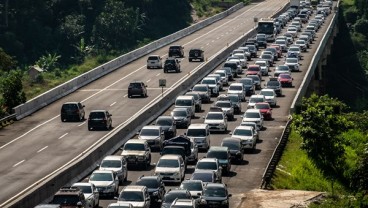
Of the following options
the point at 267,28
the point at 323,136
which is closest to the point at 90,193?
the point at 323,136

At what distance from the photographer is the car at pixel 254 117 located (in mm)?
74875

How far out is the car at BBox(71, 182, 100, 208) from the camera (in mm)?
49000

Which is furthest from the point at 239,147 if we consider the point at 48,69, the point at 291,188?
the point at 48,69

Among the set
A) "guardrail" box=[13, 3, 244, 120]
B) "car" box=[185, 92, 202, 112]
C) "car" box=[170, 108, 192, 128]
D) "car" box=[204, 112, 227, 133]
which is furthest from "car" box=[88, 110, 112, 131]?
"car" box=[185, 92, 202, 112]

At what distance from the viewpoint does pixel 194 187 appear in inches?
2016

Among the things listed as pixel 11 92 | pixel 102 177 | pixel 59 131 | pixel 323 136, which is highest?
pixel 11 92

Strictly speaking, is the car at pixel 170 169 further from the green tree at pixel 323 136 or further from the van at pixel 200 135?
the green tree at pixel 323 136

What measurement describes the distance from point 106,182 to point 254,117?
2406cm

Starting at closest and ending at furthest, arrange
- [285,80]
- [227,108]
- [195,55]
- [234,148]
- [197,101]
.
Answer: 1. [234,148]
2. [227,108]
3. [197,101]
4. [285,80]
5. [195,55]

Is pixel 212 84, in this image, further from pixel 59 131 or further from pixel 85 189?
pixel 85 189

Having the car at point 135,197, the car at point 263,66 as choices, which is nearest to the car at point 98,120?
the car at point 135,197

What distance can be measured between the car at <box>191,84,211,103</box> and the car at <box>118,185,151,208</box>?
1486 inches

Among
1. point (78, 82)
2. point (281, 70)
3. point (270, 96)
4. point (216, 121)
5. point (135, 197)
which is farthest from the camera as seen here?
point (281, 70)

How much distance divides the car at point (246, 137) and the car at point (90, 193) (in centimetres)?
1737
